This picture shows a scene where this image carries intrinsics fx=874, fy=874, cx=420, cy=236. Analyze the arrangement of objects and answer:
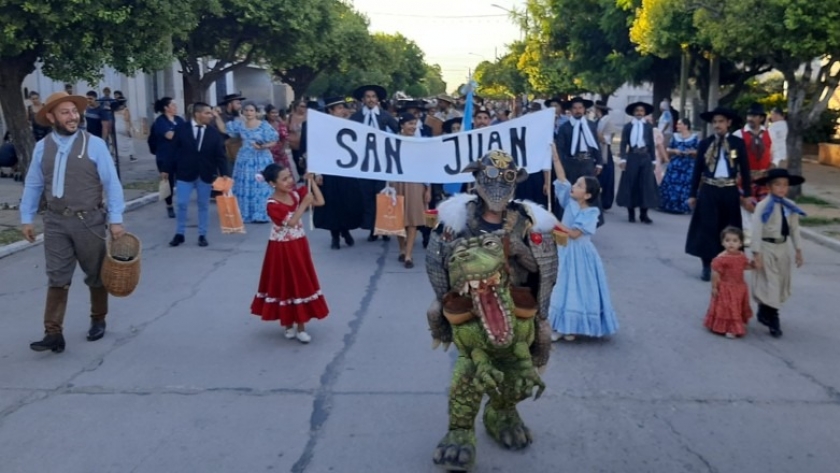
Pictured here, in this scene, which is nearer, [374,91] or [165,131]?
[374,91]

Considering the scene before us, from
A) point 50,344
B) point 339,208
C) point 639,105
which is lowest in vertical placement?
point 50,344

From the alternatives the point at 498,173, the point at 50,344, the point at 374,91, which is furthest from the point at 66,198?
the point at 374,91

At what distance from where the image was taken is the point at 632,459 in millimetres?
4852

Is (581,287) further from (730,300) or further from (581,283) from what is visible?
(730,300)

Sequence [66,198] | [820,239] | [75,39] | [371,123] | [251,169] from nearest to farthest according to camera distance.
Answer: [66,198]
[371,123]
[820,239]
[75,39]
[251,169]

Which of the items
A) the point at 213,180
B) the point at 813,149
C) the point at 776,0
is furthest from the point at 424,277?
the point at 813,149

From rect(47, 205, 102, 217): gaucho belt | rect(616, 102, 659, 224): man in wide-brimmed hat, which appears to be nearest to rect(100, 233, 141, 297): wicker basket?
rect(47, 205, 102, 217): gaucho belt

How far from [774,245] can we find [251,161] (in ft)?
26.9

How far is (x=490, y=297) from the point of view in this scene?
4.32 metres

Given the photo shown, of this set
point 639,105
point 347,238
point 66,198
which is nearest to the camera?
point 66,198

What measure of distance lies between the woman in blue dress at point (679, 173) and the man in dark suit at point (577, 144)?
2.97 m

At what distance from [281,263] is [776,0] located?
32.7ft

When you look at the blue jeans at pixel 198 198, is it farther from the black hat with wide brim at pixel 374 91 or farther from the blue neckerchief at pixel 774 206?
the blue neckerchief at pixel 774 206

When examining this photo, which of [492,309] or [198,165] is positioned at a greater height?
[198,165]
